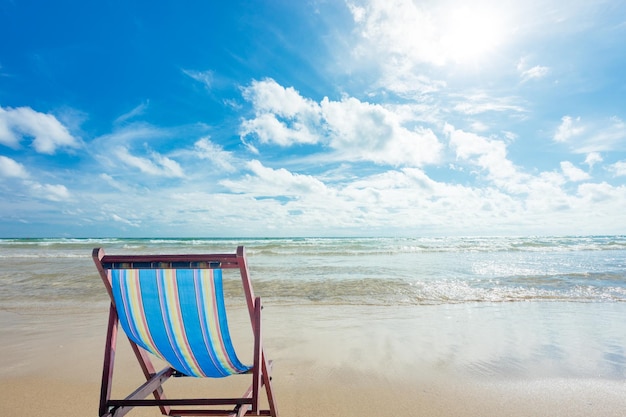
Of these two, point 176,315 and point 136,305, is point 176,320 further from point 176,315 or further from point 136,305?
point 136,305

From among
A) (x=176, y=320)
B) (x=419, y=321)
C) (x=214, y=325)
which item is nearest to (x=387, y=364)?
(x=419, y=321)

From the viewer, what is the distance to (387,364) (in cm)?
397

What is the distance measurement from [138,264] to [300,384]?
2198 mm

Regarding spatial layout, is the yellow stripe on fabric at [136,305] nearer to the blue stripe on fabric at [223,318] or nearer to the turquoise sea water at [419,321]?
the blue stripe on fabric at [223,318]

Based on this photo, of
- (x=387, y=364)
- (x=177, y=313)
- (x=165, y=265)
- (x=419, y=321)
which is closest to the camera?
(x=165, y=265)

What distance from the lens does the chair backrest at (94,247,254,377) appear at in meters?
2.02

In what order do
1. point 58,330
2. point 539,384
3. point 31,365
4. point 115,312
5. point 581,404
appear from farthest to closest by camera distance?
point 58,330, point 31,365, point 539,384, point 581,404, point 115,312

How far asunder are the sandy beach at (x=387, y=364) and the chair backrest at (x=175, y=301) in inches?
43.7

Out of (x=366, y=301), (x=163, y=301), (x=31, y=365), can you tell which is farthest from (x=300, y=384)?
(x=366, y=301)

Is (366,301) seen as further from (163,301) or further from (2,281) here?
(2,281)

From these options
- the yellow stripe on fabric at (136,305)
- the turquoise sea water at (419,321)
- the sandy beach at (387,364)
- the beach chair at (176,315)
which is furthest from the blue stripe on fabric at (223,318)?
the turquoise sea water at (419,321)

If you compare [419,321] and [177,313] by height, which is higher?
[177,313]

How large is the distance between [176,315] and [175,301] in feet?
0.34

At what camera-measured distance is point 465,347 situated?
4492 millimetres
